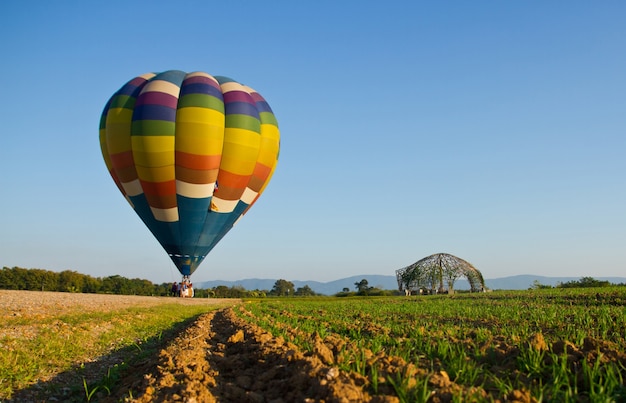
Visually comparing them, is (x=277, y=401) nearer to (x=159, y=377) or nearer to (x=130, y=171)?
(x=159, y=377)

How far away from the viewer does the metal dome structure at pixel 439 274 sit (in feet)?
184

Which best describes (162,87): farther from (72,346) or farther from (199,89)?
(72,346)

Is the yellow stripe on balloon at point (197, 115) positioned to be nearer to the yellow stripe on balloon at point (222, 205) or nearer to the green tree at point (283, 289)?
the yellow stripe on balloon at point (222, 205)

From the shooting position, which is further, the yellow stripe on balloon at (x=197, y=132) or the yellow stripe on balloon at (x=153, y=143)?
A: the yellow stripe on balloon at (x=197, y=132)

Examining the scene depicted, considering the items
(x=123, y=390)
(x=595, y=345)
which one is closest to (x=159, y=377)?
(x=123, y=390)

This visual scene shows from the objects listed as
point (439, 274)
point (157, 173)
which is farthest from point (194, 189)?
point (439, 274)

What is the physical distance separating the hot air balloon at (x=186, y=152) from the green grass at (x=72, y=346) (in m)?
13.0

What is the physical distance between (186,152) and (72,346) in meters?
18.2

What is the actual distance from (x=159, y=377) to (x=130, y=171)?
23898mm

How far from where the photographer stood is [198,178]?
1061 inches

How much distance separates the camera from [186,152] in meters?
26.5

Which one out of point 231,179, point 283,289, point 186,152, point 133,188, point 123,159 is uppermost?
point 186,152

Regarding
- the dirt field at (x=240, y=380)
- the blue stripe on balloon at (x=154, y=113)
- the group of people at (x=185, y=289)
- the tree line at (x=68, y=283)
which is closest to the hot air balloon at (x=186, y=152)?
the blue stripe on balloon at (x=154, y=113)

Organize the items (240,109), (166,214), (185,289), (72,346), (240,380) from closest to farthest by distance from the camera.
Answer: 1. (240,380)
2. (72,346)
3. (166,214)
4. (240,109)
5. (185,289)
